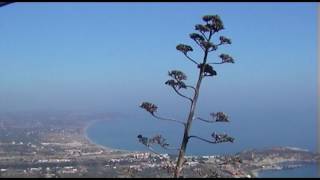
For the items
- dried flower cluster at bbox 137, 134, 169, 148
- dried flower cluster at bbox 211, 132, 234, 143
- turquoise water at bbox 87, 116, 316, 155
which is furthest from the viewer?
turquoise water at bbox 87, 116, 316, 155

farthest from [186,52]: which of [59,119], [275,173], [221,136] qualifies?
[59,119]

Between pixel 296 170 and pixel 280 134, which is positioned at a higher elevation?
pixel 280 134

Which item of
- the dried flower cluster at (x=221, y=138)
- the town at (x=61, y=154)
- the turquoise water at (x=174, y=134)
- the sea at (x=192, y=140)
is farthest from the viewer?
the turquoise water at (x=174, y=134)

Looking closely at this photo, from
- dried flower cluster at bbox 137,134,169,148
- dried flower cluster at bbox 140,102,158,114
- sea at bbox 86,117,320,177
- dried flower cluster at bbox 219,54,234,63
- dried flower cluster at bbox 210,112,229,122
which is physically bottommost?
dried flower cluster at bbox 137,134,169,148

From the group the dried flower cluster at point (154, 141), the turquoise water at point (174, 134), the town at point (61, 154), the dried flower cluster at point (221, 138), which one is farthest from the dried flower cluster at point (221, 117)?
the turquoise water at point (174, 134)

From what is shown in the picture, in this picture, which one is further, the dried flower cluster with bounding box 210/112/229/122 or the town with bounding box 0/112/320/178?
the town with bounding box 0/112/320/178

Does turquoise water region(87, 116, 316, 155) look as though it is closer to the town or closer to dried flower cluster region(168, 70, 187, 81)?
the town

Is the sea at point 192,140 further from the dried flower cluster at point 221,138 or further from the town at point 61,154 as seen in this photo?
the dried flower cluster at point 221,138

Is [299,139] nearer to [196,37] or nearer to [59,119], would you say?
[196,37]

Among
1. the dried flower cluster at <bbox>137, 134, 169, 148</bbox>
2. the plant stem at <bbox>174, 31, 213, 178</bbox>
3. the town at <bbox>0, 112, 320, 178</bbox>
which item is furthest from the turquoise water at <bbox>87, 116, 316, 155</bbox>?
the plant stem at <bbox>174, 31, 213, 178</bbox>
